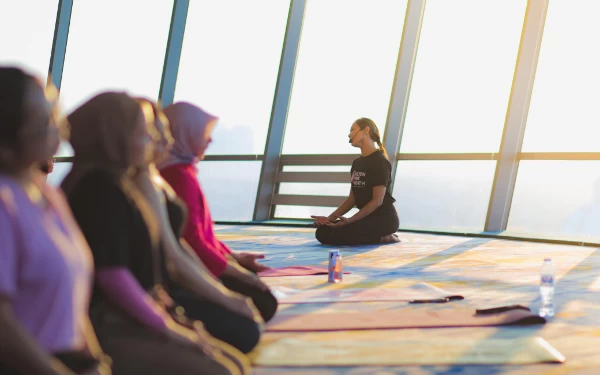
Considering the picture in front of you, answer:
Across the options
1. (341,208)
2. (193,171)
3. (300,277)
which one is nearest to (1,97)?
(193,171)

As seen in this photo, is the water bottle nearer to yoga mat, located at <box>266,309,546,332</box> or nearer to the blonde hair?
yoga mat, located at <box>266,309,546,332</box>

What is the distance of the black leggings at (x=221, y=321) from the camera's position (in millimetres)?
2266

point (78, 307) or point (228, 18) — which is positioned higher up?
point (228, 18)

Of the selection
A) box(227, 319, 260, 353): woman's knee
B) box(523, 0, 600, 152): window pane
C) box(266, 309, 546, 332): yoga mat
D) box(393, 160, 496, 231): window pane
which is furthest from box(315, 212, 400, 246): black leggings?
box(227, 319, 260, 353): woman's knee

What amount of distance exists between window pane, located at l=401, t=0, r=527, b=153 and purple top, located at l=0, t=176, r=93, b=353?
6.90 m

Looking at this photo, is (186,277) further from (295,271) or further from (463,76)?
(463,76)

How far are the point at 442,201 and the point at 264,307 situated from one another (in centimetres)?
547

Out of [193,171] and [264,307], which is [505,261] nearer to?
[264,307]

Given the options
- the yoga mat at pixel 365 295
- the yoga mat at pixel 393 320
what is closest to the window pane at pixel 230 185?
the yoga mat at pixel 365 295

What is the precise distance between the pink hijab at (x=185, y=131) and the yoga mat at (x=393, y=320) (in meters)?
0.94

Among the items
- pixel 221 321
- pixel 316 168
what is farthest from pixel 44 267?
pixel 316 168

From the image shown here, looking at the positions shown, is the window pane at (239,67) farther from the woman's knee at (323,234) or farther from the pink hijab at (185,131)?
the pink hijab at (185,131)

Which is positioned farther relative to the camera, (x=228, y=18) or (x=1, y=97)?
(x=228, y=18)

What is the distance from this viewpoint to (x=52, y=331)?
47.9 inches
